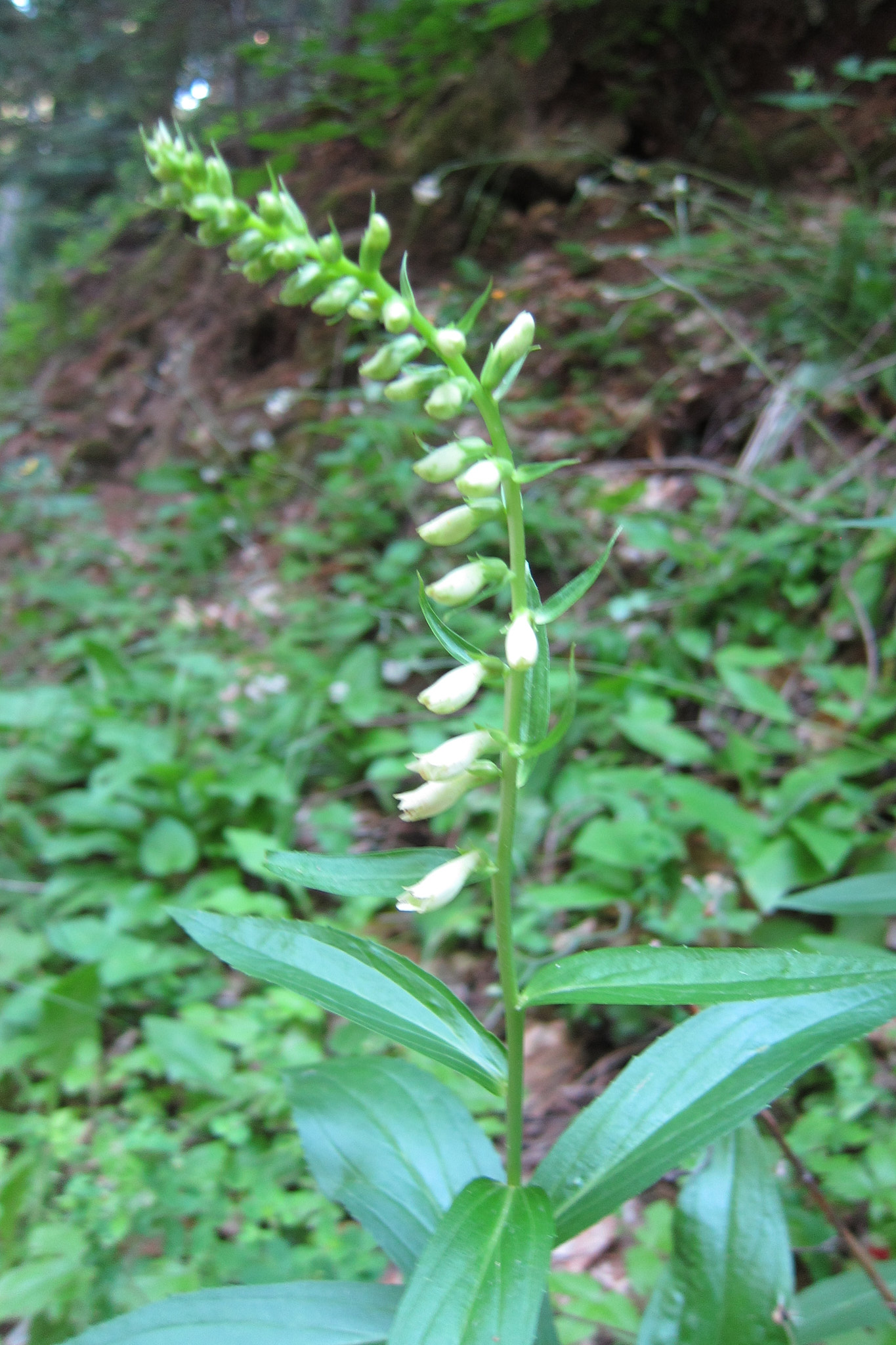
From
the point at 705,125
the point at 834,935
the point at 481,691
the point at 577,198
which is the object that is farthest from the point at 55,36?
the point at 834,935

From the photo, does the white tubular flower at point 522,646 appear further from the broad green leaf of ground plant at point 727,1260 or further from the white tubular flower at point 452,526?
the broad green leaf of ground plant at point 727,1260

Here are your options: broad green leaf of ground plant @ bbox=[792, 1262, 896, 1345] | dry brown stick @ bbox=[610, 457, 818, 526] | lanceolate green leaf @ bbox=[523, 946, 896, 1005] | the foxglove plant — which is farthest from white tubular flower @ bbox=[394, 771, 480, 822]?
dry brown stick @ bbox=[610, 457, 818, 526]

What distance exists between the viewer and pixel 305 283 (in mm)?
1346

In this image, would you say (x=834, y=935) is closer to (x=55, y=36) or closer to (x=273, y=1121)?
(x=273, y=1121)

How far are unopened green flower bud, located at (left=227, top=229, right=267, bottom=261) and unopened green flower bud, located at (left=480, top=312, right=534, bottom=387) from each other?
0.54 metres

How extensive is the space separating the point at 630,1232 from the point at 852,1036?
3.80 feet

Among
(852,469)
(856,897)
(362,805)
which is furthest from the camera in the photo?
(362,805)

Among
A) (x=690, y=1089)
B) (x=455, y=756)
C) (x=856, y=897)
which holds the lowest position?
(x=856, y=897)

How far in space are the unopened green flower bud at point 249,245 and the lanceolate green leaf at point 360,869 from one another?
1075mm

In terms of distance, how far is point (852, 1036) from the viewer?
1.07 m

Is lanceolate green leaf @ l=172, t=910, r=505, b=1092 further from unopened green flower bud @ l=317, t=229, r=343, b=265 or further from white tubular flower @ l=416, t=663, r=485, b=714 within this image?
unopened green flower bud @ l=317, t=229, r=343, b=265

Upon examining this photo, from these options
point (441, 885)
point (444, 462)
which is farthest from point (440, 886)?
point (444, 462)

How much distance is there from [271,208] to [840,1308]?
2.06 metres

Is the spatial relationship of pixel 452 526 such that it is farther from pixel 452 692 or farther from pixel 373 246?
pixel 373 246
